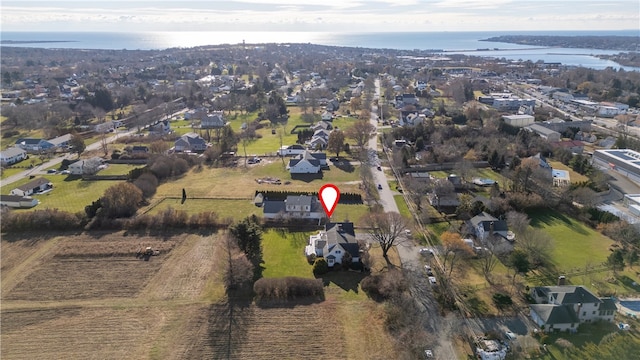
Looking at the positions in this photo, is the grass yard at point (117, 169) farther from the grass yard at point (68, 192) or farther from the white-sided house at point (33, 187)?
the white-sided house at point (33, 187)

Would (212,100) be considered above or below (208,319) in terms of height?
above

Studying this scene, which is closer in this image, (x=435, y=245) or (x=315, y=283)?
(x=315, y=283)

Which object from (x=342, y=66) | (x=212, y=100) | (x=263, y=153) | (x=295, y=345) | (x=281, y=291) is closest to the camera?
(x=295, y=345)

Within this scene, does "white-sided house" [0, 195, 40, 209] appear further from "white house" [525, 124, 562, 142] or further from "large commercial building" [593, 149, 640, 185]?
"white house" [525, 124, 562, 142]

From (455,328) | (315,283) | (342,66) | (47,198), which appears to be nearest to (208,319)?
(315,283)

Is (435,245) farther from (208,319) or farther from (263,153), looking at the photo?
(263,153)

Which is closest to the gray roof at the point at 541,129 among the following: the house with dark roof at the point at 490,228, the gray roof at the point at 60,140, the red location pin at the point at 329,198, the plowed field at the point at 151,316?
the house with dark roof at the point at 490,228

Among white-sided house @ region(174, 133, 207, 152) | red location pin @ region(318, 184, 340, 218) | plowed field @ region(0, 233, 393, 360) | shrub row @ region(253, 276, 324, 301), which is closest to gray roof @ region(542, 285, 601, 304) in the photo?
plowed field @ region(0, 233, 393, 360)
